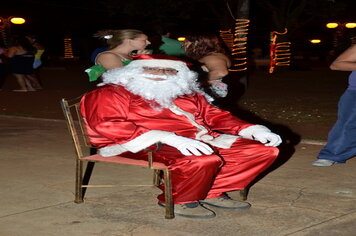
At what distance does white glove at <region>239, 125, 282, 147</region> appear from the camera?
4867mm

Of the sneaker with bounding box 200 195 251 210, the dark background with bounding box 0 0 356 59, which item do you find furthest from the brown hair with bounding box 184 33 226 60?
the dark background with bounding box 0 0 356 59

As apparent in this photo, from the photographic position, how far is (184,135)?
4.89m

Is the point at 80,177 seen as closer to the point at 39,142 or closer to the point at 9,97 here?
the point at 39,142

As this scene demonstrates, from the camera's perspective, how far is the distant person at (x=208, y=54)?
6.96 m

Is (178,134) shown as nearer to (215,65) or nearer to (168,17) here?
(215,65)

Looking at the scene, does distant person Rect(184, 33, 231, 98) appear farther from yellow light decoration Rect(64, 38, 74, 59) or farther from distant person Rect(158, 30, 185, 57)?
yellow light decoration Rect(64, 38, 74, 59)

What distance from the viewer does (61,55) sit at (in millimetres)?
57781

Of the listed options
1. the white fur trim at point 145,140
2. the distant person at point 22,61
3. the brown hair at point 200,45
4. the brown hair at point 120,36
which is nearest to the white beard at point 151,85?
the white fur trim at point 145,140

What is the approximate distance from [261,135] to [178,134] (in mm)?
671

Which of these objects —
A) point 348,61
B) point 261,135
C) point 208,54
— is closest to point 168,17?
point 208,54

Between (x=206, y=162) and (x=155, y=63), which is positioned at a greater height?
(x=155, y=63)

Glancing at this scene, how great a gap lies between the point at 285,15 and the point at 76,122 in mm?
22773

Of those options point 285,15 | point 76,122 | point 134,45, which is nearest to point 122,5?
point 285,15

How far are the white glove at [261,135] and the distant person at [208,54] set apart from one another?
1.86 meters
